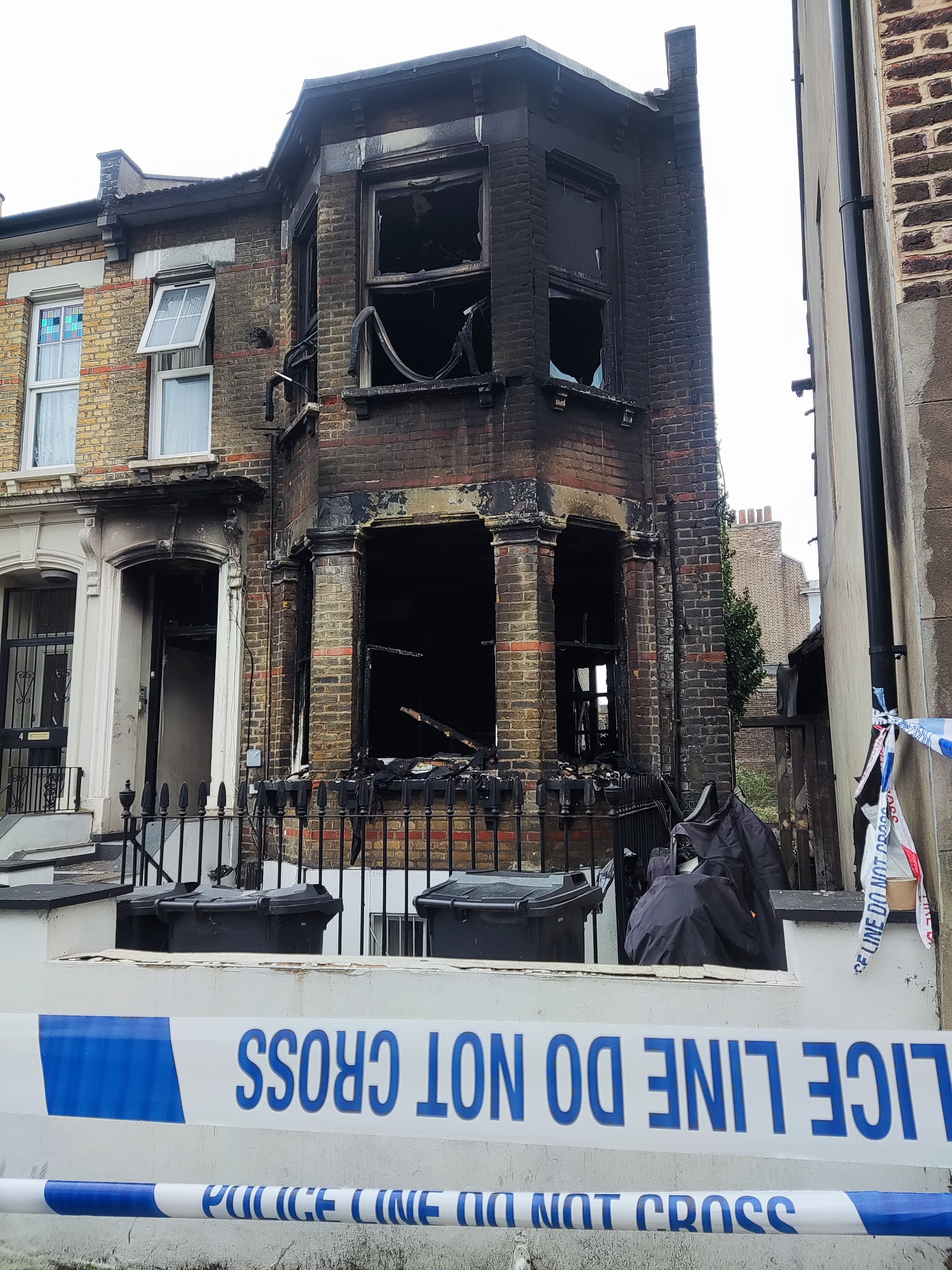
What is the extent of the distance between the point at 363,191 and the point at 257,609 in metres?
4.18

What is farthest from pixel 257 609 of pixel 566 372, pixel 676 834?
pixel 676 834

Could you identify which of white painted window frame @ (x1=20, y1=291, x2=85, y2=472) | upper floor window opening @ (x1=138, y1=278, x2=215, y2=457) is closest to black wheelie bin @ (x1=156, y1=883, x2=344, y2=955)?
upper floor window opening @ (x1=138, y1=278, x2=215, y2=457)

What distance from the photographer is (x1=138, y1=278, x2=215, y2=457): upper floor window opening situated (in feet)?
31.6

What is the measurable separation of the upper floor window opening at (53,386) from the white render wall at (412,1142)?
8.02 m

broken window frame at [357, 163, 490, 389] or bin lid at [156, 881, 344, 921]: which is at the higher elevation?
broken window frame at [357, 163, 490, 389]

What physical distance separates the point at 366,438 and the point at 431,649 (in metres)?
4.11

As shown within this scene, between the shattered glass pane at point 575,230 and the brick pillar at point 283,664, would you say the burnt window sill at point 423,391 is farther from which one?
the brick pillar at point 283,664

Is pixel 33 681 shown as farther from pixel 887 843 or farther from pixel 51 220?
pixel 887 843

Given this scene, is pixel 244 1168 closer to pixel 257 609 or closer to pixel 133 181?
pixel 257 609

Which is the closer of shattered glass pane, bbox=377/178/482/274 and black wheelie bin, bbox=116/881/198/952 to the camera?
black wheelie bin, bbox=116/881/198/952

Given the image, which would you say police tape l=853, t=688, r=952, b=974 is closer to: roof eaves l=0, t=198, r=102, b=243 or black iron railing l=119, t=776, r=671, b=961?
black iron railing l=119, t=776, r=671, b=961

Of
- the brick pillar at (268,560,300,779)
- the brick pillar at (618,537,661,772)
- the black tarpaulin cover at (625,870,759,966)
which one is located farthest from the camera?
the brick pillar at (268,560,300,779)

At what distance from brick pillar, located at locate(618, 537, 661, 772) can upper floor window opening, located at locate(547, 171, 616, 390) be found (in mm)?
1629

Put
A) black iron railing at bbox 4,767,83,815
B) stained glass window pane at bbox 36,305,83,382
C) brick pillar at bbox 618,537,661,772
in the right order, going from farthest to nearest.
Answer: stained glass window pane at bbox 36,305,83,382 < black iron railing at bbox 4,767,83,815 < brick pillar at bbox 618,537,661,772
